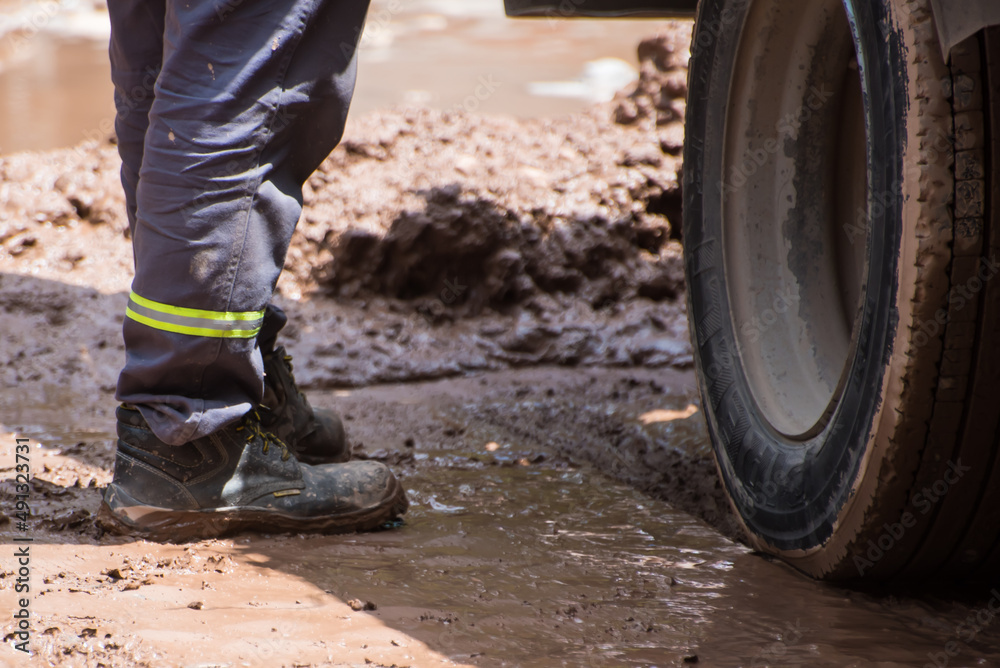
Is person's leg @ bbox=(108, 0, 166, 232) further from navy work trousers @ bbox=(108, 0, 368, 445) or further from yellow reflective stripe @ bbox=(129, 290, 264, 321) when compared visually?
yellow reflective stripe @ bbox=(129, 290, 264, 321)

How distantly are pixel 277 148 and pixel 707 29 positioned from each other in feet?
2.78

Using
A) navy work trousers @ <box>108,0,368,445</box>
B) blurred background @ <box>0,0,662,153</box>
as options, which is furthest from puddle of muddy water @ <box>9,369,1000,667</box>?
blurred background @ <box>0,0,662,153</box>

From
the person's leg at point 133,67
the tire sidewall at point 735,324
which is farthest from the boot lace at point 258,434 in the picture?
the tire sidewall at point 735,324

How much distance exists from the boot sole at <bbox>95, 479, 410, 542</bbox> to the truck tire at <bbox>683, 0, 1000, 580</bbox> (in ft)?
2.26

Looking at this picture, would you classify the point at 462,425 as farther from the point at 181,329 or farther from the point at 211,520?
the point at 181,329

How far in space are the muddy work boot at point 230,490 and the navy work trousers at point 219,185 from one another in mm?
89

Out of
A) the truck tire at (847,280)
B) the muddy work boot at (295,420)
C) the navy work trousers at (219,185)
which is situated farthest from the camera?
the muddy work boot at (295,420)

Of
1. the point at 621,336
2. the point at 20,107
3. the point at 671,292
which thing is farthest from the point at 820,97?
the point at 20,107

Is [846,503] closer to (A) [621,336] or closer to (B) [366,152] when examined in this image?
(A) [621,336]

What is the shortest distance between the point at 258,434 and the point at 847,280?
1.18 m

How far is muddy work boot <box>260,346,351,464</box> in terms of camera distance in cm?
190

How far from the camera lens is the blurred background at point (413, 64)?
634 cm

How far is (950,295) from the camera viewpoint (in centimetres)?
117

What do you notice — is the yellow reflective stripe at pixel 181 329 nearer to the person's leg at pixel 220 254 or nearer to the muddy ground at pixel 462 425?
the person's leg at pixel 220 254
